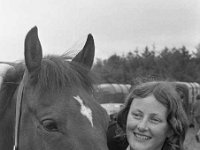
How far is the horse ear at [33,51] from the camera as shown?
7.75 feet

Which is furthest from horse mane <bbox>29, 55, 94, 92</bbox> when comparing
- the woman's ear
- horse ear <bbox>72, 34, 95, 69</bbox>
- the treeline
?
the treeline

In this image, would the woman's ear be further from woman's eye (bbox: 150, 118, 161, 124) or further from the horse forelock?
the horse forelock

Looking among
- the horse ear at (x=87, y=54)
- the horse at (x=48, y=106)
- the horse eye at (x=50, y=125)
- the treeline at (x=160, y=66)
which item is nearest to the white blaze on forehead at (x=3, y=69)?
the horse at (x=48, y=106)

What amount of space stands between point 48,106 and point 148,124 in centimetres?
93

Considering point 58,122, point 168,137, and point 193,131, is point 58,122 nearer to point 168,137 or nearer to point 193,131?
point 168,137

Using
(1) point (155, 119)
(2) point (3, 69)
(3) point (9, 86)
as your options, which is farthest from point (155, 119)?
(2) point (3, 69)

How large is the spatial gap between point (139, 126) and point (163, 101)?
1.01 ft

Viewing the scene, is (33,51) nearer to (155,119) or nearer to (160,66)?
(155,119)

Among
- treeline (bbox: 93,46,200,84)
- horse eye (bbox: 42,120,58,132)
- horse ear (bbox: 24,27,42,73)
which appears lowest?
treeline (bbox: 93,46,200,84)

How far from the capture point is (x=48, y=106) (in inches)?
90.2

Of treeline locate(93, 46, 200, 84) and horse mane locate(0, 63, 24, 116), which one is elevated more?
horse mane locate(0, 63, 24, 116)

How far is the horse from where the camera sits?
7.19 ft

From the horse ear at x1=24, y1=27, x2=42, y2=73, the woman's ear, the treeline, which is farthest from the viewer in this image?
the treeline

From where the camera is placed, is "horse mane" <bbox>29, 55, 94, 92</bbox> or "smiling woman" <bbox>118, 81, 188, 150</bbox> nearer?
"horse mane" <bbox>29, 55, 94, 92</bbox>
